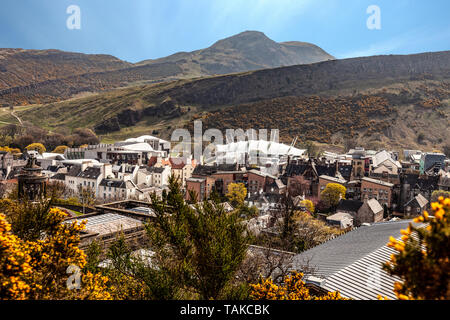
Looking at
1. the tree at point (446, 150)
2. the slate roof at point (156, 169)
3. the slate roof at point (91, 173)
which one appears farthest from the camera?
the tree at point (446, 150)

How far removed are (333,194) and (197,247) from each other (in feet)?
104

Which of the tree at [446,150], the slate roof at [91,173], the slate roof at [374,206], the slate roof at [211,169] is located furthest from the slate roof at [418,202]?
the tree at [446,150]

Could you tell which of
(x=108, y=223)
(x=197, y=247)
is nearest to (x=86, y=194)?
(x=108, y=223)

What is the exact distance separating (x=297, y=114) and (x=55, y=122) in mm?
83142

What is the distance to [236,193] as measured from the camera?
120 ft

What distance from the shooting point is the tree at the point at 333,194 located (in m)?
35.1

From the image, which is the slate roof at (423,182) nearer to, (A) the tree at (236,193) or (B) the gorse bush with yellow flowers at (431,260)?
(A) the tree at (236,193)

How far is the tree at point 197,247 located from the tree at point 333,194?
101ft

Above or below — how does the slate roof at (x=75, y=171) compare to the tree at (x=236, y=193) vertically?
above

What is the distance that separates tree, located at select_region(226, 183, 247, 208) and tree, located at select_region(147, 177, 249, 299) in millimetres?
28517

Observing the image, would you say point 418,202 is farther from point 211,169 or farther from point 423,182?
point 211,169

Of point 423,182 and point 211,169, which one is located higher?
A: point 211,169

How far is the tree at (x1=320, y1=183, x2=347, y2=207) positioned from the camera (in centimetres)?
3506
